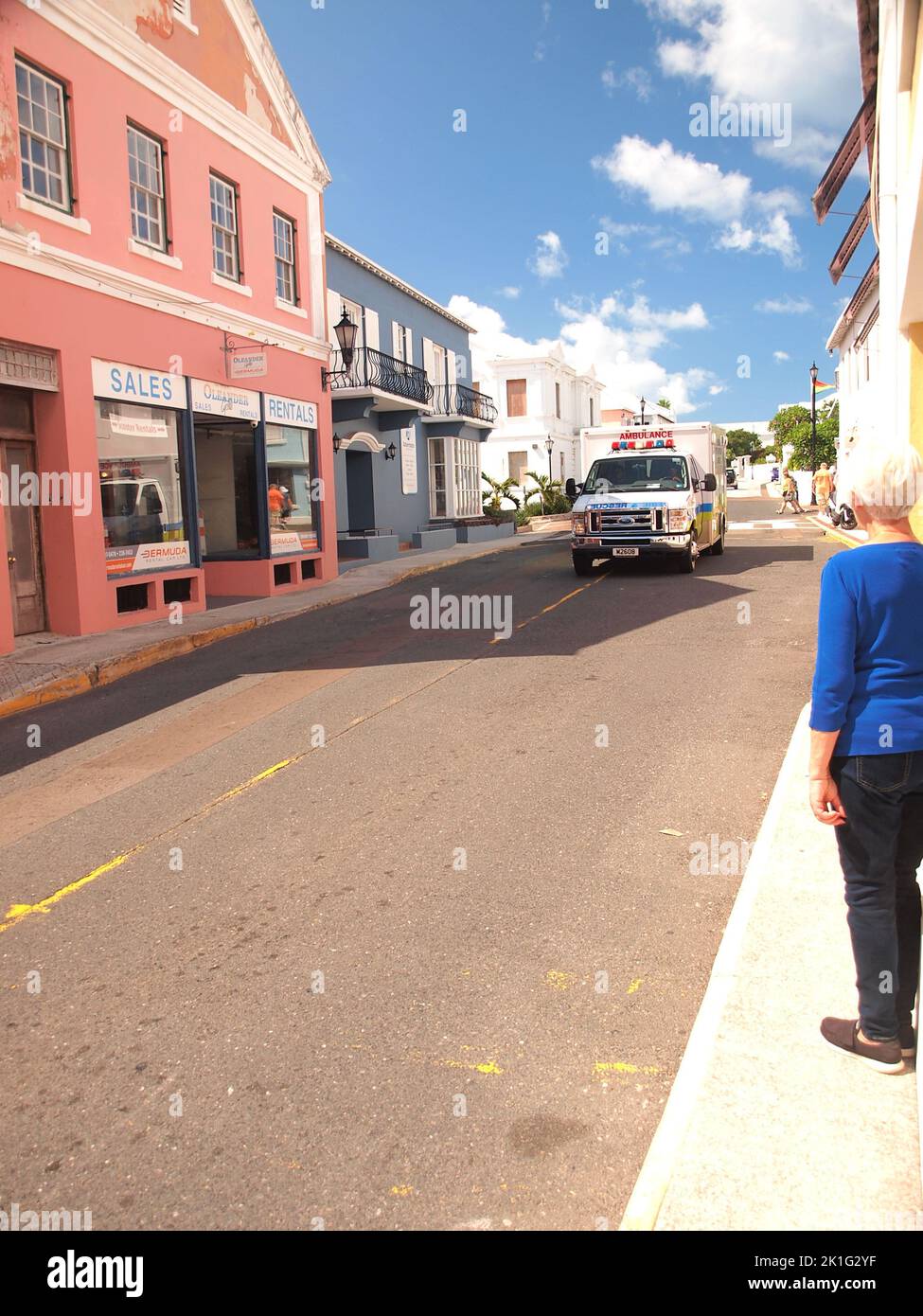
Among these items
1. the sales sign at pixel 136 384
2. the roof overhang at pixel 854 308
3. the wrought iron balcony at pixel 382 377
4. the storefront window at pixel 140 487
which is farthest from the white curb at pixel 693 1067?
the roof overhang at pixel 854 308

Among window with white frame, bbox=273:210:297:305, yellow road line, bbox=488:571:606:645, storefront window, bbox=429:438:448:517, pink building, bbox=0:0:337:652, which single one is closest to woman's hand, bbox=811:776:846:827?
yellow road line, bbox=488:571:606:645

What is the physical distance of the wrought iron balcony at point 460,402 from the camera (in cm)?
3209

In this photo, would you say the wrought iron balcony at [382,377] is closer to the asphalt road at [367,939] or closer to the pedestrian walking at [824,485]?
the asphalt road at [367,939]

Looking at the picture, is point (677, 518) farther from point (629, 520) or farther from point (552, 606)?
point (552, 606)

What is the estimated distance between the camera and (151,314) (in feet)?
48.6

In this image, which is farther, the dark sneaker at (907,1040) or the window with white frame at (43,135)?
Result: the window with white frame at (43,135)

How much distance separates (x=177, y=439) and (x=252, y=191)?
5201 mm

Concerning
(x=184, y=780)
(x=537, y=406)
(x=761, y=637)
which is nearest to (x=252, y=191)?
(x=761, y=637)

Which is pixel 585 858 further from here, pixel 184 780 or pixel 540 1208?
pixel 184 780

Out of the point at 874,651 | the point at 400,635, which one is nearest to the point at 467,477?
the point at 400,635

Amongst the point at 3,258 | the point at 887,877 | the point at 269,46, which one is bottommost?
the point at 887,877

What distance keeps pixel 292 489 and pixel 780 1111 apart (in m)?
17.4

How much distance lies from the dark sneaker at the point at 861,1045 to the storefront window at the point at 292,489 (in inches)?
630

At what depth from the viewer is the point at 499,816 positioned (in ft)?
19.5
